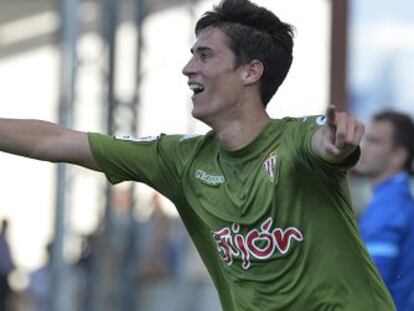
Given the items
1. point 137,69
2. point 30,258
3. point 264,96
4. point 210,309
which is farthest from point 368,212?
point 30,258

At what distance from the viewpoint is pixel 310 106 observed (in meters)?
16.9

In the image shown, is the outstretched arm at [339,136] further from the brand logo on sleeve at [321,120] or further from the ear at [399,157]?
the ear at [399,157]

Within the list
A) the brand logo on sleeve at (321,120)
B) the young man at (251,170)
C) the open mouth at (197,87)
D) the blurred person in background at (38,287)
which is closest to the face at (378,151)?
the young man at (251,170)

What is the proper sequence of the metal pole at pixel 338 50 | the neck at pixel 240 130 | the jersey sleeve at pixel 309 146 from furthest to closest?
the metal pole at pixel 338 50 < the neck at pixel 240 130 < the jersey sleeve at pixel 309 146

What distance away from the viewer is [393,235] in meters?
7.37

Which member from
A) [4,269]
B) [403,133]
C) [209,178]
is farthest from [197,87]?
[4,269]

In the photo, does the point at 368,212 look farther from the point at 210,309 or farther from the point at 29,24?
the point at 29,24

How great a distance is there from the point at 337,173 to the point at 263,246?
15.8 inches

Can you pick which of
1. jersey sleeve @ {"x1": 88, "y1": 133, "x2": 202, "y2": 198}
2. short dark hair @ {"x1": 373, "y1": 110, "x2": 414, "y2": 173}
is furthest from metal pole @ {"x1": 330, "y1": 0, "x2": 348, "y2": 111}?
jersey sleeve @ {"x1": 88, "y1": 133, "x2": 202, "y2": 198}

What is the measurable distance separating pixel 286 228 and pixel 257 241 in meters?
0.12

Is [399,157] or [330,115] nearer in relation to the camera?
[330,115]

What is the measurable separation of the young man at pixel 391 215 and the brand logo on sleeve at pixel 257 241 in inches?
78.2

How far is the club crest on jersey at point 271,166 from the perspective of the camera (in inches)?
210

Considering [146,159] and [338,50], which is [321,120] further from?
[338,50]
